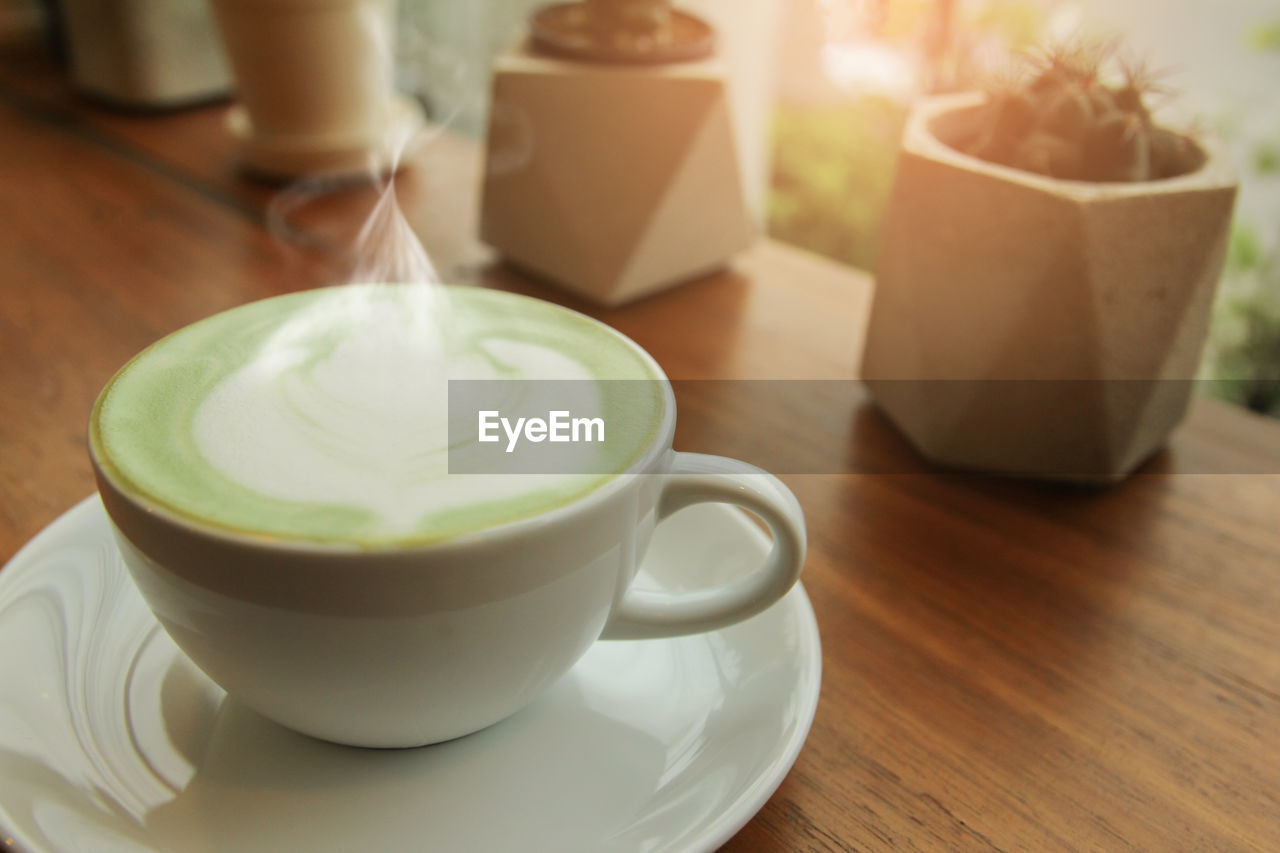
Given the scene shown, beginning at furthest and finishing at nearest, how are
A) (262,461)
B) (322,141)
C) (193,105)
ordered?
(193,105) < (322,141) < (262,461)

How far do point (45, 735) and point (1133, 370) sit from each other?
577mm

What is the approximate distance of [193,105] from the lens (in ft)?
4.01

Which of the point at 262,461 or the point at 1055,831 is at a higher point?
the point at 262,461

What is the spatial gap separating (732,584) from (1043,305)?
29 cm

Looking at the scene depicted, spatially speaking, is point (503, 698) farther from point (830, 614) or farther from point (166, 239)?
point (166, 239)

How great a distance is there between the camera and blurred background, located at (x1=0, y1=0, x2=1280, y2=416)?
52.3 inches

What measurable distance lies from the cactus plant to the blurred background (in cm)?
54

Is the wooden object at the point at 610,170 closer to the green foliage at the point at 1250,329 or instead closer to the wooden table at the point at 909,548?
the wooden table at the point at 909,548

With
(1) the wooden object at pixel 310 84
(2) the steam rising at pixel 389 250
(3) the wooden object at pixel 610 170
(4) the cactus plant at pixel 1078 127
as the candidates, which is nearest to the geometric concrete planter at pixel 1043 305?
(4) the cactus plant at pixel 1078 127

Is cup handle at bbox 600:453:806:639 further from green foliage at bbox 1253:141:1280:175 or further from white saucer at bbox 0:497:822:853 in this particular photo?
green foliage at bbox 1253:141:1280:175

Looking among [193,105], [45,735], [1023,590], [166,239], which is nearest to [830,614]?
[1023,590]

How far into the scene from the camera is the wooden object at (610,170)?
0.79 m

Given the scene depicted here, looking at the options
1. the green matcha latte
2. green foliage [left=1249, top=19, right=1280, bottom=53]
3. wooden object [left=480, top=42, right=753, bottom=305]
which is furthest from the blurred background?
the green matcha latte

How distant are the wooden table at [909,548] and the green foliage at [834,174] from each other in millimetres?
1053
